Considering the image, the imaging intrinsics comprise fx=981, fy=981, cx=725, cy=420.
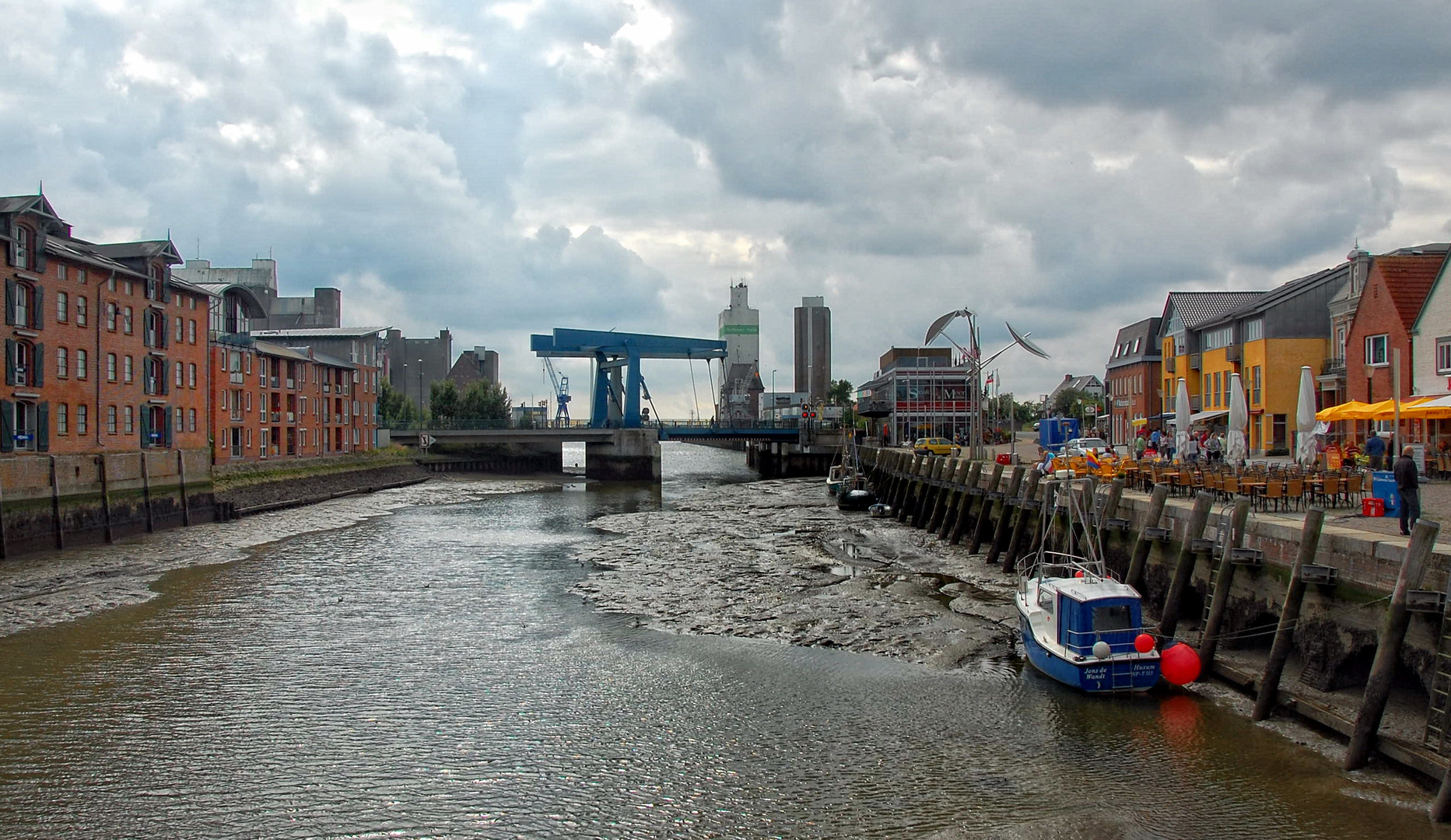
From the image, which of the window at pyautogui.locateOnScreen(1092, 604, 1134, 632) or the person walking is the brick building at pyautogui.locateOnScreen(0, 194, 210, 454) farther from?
the person walking

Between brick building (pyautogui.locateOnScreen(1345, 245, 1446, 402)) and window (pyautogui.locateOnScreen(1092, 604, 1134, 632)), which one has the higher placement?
brick building (pyautogui.locateOnScreen(1345, 245, 1446, 402))

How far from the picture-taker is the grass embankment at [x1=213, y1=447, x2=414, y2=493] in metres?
45.0

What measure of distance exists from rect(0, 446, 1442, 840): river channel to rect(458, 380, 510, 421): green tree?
87.8 meters

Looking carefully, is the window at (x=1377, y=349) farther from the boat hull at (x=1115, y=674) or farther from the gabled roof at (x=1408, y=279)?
the boat hull at (x=1115, y=674)

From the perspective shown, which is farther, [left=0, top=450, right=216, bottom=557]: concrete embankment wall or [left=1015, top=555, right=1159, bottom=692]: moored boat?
[left=0, top=450, right=216, bottom=557]: concrete embankment wall

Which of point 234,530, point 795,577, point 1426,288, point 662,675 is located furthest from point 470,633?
point 1426,288

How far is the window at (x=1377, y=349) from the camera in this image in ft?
101

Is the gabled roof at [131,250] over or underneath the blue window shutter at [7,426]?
over

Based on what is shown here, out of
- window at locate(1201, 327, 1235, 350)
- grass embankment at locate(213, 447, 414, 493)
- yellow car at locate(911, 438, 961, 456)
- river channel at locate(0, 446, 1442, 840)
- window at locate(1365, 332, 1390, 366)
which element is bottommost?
river channel at locate(0, 446, 1442, 840)

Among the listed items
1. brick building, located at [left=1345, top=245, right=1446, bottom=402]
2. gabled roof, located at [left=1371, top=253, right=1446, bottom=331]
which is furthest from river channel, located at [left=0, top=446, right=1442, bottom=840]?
gabled roof, located at [left=1371, top=253, right=1446, bottom=331]

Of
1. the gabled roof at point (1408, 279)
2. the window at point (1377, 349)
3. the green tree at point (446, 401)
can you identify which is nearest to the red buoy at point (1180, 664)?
the gabled roof at point (1408, 279)

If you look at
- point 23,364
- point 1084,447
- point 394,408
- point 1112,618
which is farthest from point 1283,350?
point 394,408

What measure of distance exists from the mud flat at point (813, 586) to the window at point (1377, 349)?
14840 millimetres

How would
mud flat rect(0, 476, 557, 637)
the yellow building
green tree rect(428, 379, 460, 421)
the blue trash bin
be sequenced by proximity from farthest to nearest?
1. green tree rect(428, 379, 460, 421)
2. the yellow building
3. mud flat rect(0, 476, 557, 637)
4. the blue trash bin
